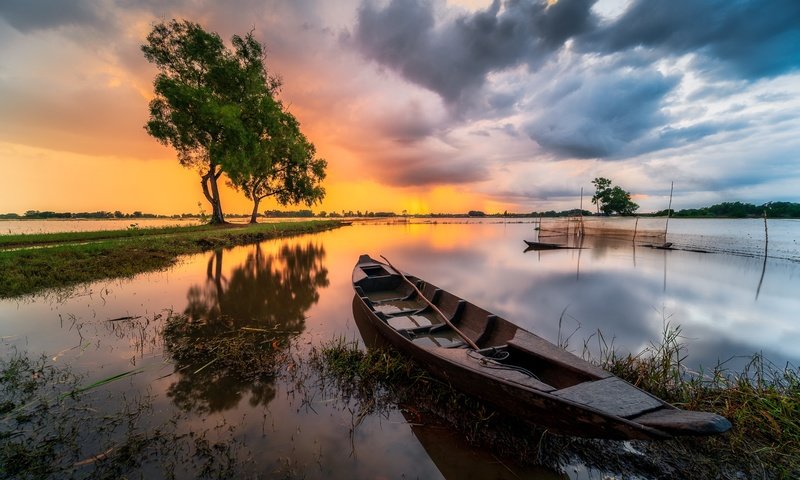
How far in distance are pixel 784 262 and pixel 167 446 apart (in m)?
32.7

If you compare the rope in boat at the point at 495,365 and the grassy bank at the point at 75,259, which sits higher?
the grassy bank at the point at 75,259

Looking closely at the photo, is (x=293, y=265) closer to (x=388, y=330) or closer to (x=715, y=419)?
(x=388, y=330)

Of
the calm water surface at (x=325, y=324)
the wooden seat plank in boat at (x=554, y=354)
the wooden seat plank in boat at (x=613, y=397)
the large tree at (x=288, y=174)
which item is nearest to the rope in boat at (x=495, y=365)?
the wooden seat plank in boat at (x=554, y=354)

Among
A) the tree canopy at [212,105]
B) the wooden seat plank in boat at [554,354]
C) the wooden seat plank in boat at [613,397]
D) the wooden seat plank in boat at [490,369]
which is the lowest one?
the wooden seat plank in boat at [554,354]

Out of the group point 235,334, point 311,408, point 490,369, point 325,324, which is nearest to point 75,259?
point 235,334

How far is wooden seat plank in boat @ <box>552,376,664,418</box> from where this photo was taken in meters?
2.61

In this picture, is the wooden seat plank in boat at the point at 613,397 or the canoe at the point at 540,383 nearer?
the canoe at the point at 540,383

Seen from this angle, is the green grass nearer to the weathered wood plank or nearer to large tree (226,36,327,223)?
the weathered wood plank

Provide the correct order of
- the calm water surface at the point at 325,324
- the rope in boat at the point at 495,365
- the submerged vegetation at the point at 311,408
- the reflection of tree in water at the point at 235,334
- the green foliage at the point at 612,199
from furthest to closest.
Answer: the green foliage at the point at 612,199 → the reflection of tree in water at the point at 235,334 → the rope in boat at the point at 495,365 → the calm water surface at the point at 325,324 → the submerged vegetation at the point at 311,408

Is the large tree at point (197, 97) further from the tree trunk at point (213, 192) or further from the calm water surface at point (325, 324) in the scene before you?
the calm water surface at point (325, 324)

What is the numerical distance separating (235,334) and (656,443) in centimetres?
756

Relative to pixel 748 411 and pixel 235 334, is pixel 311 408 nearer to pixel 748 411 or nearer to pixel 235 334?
pixel 235 334

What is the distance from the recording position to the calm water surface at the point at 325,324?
Answer: 11.4ft

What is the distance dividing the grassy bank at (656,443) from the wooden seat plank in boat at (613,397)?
3.22 ft
